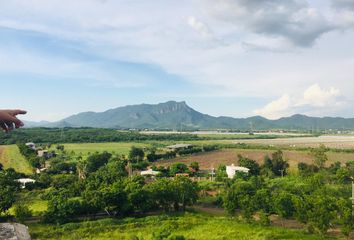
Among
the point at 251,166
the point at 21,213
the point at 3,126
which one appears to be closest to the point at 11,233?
the point at 3,126

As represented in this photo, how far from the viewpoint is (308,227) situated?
25.6m

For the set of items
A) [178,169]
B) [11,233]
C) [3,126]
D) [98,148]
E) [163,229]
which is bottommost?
[163,229]

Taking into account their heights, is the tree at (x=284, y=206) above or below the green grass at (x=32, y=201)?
above

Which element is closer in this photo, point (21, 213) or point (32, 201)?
point (21, 213)

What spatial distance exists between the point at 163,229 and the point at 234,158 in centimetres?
4585

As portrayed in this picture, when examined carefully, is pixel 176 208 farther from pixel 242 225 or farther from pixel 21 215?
pixel 21 215

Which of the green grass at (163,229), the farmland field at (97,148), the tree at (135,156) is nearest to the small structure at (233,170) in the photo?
the tree at (135,156)

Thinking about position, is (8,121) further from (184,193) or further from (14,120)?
(184,193)

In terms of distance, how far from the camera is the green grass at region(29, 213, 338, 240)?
24375mm

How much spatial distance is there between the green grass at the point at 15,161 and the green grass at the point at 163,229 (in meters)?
31.9

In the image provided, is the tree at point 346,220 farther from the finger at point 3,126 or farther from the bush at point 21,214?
the finger at point 3,126

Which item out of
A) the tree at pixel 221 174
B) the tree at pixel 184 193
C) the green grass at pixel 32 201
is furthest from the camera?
the tree at pixel 221 174

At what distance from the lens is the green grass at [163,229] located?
80.0 feet

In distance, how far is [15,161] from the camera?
214 ft
